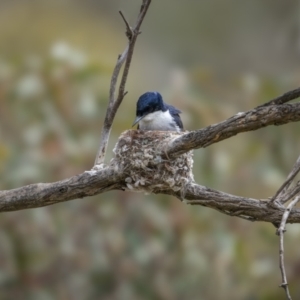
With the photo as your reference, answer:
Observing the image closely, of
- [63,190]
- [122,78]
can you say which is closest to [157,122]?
[122,78]

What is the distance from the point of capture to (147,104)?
2.46 m

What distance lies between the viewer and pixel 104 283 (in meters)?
3.82

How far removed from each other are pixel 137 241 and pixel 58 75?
1090mm

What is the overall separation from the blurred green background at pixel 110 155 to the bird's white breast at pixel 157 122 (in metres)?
1.02

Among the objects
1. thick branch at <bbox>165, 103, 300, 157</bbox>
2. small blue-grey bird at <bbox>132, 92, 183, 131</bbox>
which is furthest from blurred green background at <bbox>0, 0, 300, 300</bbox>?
thick branch at <bbox>165, 103, 300, 157</bbox>

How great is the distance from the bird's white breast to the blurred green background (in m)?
1.02

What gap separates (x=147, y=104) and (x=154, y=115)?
8 cm

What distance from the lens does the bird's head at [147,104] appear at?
8.04ft

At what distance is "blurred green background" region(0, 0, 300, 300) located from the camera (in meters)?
3.63

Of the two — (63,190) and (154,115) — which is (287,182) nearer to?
(63,190)

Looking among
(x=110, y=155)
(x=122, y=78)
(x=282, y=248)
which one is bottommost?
(x=282, y=248)

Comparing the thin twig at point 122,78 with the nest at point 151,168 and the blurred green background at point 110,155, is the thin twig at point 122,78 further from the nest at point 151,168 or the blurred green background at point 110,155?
the blurred green background at point 110,155

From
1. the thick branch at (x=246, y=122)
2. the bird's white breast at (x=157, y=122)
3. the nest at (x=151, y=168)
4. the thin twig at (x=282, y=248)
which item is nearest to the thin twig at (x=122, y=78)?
the nest at (x=151, y=168)

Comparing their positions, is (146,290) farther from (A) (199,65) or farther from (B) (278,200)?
(B) (278,200)
